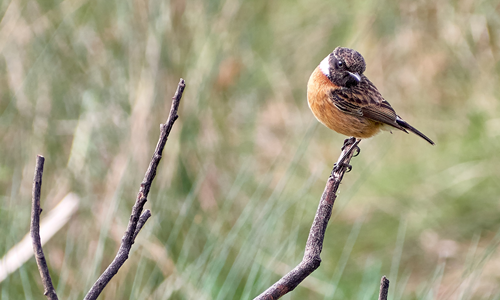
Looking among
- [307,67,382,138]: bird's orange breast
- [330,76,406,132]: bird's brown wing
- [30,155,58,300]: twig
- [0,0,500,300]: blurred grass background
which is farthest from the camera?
[0,0,500,300]: blurred grass background

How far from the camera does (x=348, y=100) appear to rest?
275 centimetres

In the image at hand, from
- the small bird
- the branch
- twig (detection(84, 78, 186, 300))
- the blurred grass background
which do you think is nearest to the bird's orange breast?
the small bird

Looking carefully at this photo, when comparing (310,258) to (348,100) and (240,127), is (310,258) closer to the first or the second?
(348,100)

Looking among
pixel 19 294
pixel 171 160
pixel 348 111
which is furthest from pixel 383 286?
pixel 171 160

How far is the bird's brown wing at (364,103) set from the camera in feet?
8.70

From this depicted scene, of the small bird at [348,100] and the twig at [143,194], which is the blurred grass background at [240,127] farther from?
the twig at [143,194]

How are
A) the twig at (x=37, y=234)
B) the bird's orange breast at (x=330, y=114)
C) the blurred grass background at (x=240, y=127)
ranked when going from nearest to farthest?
1. the twig at (x=37, y=234)
2. the bird's orange breast at (x=330, y=114)
3. the blurred grass background at (x=240, y=127)

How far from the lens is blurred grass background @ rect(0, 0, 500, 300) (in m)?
3.54

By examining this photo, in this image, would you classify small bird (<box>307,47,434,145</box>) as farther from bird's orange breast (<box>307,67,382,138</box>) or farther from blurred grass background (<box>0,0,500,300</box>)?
blurred grass background (<box>0,0,500,300</box>)

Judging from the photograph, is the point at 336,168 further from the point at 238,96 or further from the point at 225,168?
the point at 238,96

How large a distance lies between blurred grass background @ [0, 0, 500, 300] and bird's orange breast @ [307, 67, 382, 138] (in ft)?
1.78

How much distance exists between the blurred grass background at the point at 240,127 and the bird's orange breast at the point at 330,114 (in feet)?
1.78

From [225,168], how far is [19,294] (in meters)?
2.17

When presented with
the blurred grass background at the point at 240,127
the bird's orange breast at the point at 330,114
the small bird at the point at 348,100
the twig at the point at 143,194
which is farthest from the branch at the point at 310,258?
the blurred grass background at the point at 240,127
